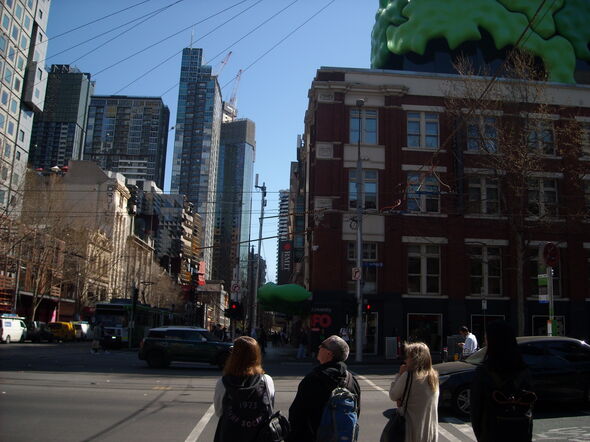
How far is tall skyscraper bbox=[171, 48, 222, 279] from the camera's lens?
166m

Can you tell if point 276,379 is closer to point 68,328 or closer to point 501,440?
point 501,440

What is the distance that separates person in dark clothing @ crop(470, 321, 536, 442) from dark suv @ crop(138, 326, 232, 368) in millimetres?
17696

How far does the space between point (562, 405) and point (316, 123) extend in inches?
1010

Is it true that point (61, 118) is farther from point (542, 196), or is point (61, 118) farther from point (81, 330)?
point (542, 196)

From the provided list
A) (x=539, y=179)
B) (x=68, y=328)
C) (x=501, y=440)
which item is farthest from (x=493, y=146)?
(x=68, y=328)

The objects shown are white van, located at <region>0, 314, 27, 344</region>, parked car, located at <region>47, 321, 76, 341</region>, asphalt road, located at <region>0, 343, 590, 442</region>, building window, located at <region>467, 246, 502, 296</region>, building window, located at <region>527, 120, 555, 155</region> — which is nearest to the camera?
asphalt road, located at <region>0, 343, 590, 442</region>

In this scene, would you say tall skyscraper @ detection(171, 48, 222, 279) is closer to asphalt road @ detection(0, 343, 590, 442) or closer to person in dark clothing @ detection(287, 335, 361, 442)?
asphalt road @ detection(0, 343, 590, 442)

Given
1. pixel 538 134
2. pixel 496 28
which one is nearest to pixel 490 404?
pixel 538 134

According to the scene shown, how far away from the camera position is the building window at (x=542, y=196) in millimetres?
31094

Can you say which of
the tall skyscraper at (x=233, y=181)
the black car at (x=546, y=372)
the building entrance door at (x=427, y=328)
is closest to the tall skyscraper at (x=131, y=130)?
the tall skyscraper at (x=233, y=181)

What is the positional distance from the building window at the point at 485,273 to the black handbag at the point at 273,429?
105 ft

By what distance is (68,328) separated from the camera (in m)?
50.5

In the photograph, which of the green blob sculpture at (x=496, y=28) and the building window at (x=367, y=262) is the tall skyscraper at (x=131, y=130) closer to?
the green blob sculpture at (x=496, y=28)

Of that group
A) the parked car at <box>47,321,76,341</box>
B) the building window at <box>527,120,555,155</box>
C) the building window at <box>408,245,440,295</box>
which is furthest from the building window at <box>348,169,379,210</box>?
the parked car at <box>47,321,76,341</box>
